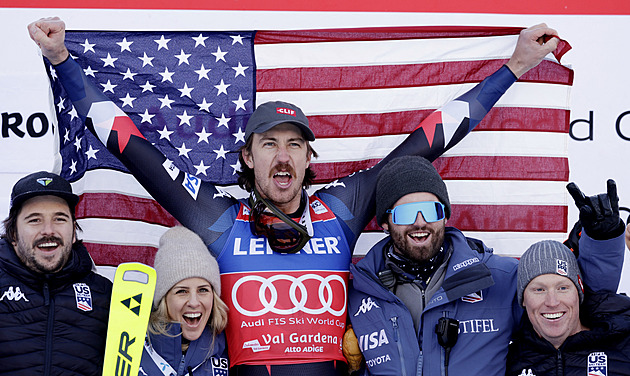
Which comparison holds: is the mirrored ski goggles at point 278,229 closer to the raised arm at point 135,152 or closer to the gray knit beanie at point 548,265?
the raised arm at point 135,152

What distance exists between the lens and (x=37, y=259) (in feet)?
9.37

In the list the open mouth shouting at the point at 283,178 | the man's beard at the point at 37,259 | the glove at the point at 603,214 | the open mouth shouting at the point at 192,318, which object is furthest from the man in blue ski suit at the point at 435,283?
the man's beard at the point at 37,259

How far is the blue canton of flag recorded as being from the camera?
3.86 m

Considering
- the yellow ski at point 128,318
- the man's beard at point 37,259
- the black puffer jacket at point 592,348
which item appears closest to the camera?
the black puffer jacket at point 592,348

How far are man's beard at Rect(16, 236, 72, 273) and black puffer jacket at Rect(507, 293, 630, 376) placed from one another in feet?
6.79

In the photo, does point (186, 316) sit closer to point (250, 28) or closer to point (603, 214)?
point (603, 214)

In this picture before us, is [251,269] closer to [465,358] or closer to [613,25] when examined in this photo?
[465,358]

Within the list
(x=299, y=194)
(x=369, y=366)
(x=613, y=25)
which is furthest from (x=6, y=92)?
(x=613, y=25)

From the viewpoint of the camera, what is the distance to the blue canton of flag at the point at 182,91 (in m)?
3.86

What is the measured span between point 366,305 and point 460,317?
1.47 ft

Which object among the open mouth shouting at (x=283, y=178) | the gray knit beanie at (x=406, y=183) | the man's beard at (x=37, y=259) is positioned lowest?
the man's beard at (x=37, y=259)

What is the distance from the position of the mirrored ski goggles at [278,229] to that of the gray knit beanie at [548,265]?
1052 mm

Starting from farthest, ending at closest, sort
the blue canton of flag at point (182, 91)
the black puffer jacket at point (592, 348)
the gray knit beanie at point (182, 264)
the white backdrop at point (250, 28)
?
the white backdrop at point (250, 28) → the blue canton of flag at point (182, 91) → the gray knit beanie at point (182, 264) → the black puffer jacket at point (592, 348)

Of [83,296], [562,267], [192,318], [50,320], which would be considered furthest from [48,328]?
[562,267]
